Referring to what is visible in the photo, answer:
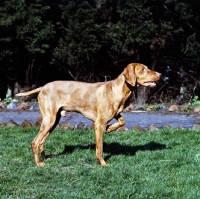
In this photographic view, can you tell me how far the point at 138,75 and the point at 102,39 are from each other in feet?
21.4

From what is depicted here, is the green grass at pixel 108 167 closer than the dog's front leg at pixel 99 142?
Yes

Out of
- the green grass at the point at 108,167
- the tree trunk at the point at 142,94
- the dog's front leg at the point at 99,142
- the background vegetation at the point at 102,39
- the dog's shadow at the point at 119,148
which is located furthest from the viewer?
the tree trunk at the point at 142,94

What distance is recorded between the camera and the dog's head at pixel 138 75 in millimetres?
6684

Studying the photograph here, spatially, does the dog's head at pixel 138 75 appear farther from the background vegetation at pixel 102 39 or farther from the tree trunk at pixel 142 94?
the tree trunk at pixel 142 94

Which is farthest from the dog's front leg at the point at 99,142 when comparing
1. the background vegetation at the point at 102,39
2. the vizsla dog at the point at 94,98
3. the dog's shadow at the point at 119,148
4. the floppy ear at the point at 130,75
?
the background vegetation at the point at 102,39

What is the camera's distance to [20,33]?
13.1m

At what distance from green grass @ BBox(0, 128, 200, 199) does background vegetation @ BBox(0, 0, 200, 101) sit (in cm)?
473

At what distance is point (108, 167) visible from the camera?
6207 millimetres

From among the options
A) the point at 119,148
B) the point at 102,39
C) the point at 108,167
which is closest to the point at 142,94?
the point at 102,39

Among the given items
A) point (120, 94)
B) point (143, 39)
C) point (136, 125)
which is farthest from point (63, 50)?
point (120, 94)

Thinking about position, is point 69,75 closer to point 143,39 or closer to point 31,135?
point 143,39

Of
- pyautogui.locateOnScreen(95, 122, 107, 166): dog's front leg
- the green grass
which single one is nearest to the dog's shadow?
the green grass

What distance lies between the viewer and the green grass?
5.21 m

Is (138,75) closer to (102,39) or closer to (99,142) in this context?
(99,142)
